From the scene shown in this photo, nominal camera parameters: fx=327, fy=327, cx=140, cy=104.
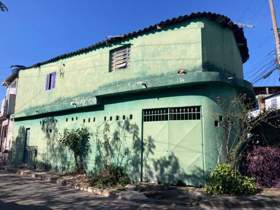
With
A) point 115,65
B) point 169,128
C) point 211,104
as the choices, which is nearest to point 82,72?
point 115,65

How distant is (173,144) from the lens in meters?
12.5

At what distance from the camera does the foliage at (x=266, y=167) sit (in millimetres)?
11727

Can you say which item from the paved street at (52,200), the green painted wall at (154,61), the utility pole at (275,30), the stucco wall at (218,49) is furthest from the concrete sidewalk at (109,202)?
the utility pole at (275,30)

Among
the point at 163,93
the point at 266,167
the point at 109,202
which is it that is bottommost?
the point at 109,202

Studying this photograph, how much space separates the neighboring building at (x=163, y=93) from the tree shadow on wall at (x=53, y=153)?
92 mm

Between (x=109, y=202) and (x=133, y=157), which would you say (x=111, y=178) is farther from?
(x=109, y=202)

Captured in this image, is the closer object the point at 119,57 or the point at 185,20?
the point at 185,20

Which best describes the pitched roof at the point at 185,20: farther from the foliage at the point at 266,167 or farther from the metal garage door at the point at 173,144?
the foliage at the point at 266,167

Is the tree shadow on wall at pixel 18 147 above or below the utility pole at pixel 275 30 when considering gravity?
below

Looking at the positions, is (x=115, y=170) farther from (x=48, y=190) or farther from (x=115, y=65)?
(x=115, y=65)

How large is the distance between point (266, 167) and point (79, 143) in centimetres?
833

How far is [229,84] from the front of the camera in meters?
12.6

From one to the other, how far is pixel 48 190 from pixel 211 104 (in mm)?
6859

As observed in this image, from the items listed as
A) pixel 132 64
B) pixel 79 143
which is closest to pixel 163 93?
pixel 132 64
